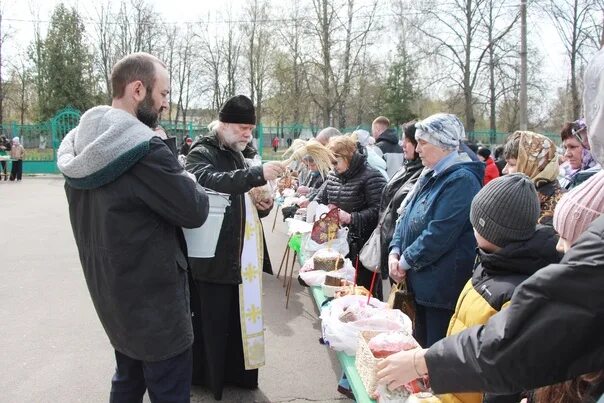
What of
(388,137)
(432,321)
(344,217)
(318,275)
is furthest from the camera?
Answer: (388,137)

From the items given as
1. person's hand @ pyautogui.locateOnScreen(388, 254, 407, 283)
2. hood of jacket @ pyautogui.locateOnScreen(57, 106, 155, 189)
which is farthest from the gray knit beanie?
hood of jacket @ pyautogui.locateOnScreen(57, 106, 155, 189)

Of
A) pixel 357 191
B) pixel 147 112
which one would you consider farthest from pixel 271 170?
pixel 357 191

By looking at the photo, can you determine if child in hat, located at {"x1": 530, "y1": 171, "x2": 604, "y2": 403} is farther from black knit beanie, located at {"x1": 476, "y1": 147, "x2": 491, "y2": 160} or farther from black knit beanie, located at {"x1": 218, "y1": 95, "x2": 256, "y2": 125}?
black knit beanie, located at {"x1": 476, "y1": 147, "x2": 491, "y2": 160}

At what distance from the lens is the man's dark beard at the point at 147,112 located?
6.58ft

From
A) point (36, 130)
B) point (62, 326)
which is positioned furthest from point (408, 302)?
point (36, 130)

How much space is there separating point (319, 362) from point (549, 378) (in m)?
3.09

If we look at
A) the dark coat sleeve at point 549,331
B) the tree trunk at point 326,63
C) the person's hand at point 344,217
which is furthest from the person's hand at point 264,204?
the tree trunk at point 326,63

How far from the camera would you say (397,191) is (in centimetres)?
355

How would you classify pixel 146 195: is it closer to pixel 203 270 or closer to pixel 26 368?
pixel 203 270

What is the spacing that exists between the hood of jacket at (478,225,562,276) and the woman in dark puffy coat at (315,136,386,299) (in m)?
2.17

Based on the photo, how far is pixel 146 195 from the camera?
1.85 m

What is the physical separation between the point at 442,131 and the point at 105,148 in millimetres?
1888

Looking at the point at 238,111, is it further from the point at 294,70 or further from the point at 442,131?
the point at 294,70

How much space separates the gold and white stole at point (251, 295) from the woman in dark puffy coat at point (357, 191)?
3.41ft
